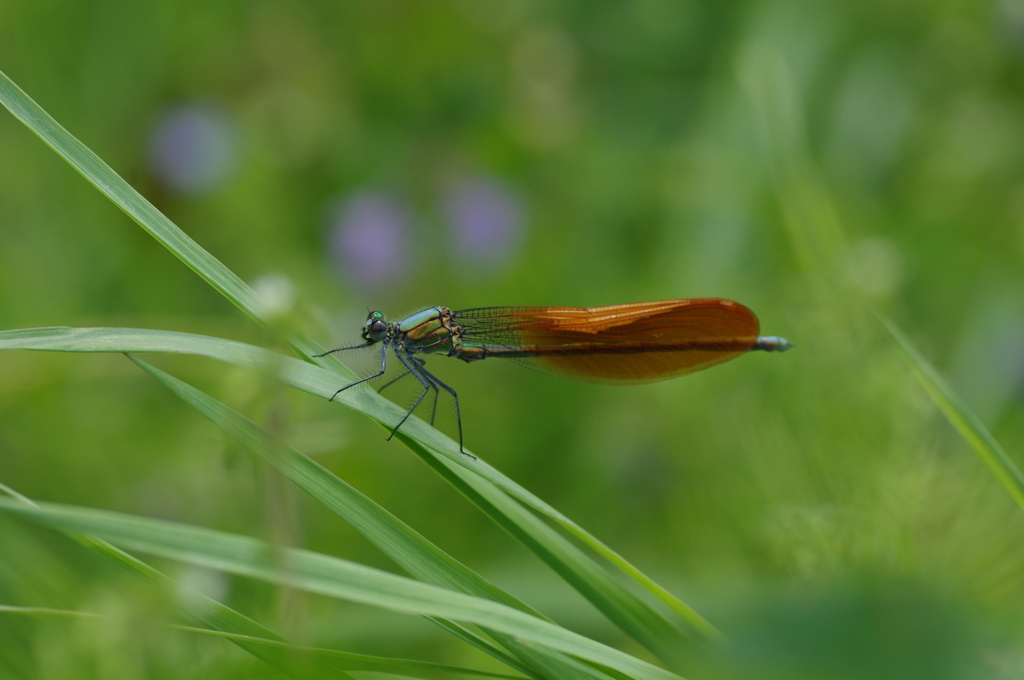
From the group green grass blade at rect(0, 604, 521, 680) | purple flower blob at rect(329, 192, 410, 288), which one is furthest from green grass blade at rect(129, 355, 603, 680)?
purple flower blob at rect(329, 192, 410, 288)

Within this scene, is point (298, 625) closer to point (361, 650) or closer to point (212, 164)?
point (361, 650)

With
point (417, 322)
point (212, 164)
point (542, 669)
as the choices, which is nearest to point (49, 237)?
point (212, 164)

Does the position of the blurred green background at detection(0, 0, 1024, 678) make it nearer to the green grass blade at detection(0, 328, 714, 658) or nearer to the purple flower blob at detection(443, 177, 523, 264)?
the purple flower blob at detection(443, 177, 523, 264)

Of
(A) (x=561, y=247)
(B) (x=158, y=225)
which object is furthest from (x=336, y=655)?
(A) (x=561, y=247)

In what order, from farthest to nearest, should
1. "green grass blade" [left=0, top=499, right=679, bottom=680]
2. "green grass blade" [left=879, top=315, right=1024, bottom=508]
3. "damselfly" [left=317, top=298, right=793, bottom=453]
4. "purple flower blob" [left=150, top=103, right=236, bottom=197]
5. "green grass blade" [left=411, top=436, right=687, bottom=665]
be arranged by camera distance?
Result: "purple flower blob" [left=150, top=103, right=236, bottom=197]
"damselfly" [left=317, top=298, right=793, bottom=453]
"green grass blade" [left=879, top=315, right=1024, bottom=508]
"green grass blade" [left=411, top=436, right=687, bottom=665]
"green grass blade" [left=0, top=499, right=679, bottom=680]

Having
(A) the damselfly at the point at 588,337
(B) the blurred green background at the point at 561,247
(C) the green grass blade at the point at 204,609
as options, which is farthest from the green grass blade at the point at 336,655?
(A) the damselfly at the point at 588,337

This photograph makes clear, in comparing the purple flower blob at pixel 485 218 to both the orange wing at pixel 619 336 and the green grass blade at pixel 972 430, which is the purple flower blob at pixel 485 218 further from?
the green grass blade at pixel 972 430

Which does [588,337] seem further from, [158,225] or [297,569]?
[297,569]
